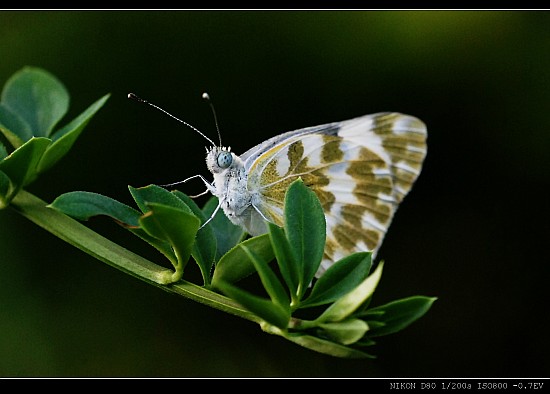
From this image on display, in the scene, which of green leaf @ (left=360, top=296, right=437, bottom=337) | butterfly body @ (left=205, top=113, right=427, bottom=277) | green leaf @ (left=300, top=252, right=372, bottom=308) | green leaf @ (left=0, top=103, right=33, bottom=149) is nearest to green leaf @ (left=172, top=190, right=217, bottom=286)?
green leaf @ (left=300, top=252, right=372, bottom=308)

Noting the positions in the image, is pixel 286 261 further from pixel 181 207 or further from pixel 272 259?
pixel 181 207

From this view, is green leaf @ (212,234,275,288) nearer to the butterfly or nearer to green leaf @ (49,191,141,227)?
green leaf @ (49,191,141,227)

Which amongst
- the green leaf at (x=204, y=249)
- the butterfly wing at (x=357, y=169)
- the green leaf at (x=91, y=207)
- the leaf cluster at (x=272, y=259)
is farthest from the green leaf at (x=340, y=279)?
the butterfly wing at (x=357, y=169)

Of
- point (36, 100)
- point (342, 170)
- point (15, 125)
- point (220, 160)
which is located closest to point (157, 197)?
point (15, 125)

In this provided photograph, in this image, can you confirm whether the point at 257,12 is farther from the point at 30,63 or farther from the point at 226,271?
the point at 226,271

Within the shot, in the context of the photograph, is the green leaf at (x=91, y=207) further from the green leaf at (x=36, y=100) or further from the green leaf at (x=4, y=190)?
the green leaf at (x=36, y=100)

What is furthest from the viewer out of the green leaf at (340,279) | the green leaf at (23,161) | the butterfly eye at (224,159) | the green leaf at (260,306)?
the butterfly eye at (224,159)

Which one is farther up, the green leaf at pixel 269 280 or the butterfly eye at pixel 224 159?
the butterfly eye at pixel 224 159
